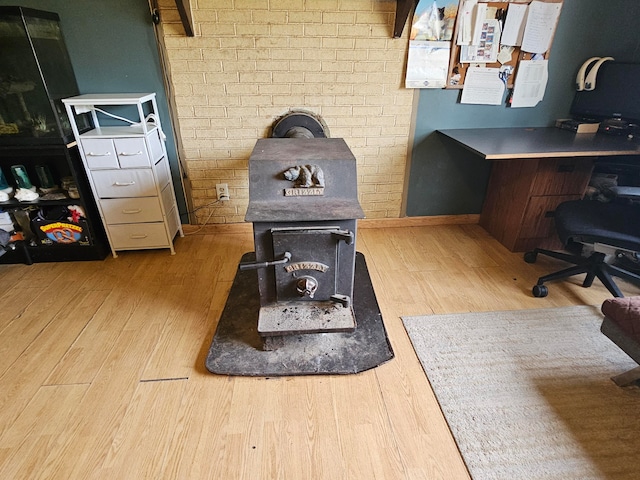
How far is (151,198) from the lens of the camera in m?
2.29

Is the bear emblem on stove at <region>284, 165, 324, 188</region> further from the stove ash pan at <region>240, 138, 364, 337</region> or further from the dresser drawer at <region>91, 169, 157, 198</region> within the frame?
the dresser drawer at <region>91, 169, 157, 198</region>

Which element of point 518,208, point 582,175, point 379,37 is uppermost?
point 379,37

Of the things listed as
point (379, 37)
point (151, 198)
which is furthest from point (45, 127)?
point (379, 37)

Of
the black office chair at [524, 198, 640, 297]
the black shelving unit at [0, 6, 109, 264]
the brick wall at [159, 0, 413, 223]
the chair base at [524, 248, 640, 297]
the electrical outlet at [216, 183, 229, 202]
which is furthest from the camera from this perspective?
the electrical outlet at [216, 183, 229, 202]

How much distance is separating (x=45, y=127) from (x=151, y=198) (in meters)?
0.67

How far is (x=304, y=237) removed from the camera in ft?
4.89

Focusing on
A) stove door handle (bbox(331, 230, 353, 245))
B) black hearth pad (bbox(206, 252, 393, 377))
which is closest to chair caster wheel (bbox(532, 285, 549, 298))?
black hearth pad (bbox(206, 252, 393, 377))

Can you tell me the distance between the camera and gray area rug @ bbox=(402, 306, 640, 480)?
125cm

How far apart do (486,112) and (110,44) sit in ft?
8.19

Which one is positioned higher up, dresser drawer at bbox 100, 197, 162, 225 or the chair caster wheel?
dresser drawer at bbox 100, 197, 162, 225

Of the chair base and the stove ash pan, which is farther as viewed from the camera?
the chair base

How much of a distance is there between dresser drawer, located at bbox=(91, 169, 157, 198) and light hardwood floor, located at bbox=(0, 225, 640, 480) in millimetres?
468

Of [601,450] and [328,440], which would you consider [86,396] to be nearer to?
[328,440]

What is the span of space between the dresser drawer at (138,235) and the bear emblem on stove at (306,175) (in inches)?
49.5
